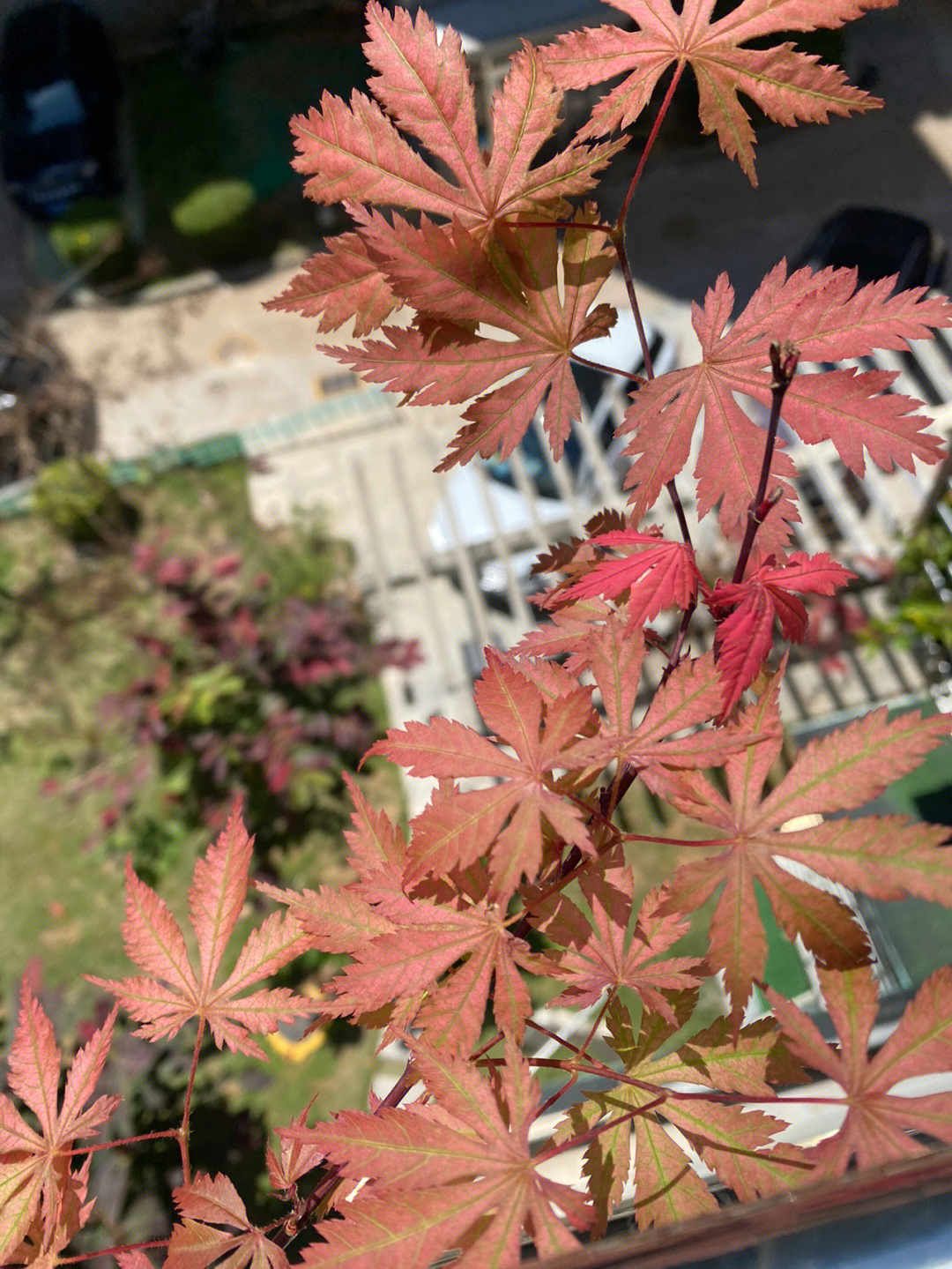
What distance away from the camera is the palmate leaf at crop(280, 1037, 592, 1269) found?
2.37 feet

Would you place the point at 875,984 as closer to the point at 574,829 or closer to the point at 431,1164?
the point at 574,829

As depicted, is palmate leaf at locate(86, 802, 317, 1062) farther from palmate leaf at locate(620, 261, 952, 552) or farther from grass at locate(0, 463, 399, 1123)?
grass at locate(0, 463, 399, 1123)

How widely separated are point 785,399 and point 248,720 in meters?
3.48

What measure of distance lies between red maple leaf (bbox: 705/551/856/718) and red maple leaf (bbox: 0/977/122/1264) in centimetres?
80

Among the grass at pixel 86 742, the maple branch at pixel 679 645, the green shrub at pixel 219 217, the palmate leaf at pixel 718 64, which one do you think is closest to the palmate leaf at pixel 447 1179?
the maple branch at pixel 679 645

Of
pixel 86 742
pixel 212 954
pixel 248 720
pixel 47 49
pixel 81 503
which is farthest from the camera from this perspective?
pixel 47 49

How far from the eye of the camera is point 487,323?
37.5 inches

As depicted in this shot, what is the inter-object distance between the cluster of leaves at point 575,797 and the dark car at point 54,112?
675 cm

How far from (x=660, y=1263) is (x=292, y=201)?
273 inches

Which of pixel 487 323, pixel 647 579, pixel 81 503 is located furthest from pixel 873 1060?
pixel 81 503

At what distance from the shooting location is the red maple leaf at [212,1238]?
880mm

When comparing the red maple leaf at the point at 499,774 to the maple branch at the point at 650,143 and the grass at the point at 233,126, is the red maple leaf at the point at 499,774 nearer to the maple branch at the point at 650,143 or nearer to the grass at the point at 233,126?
the maple branch at the point at 650,143

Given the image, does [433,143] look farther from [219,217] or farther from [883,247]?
[219,217]

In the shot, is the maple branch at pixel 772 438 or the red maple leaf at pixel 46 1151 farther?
the red maple leaf at pixel 46 1151
